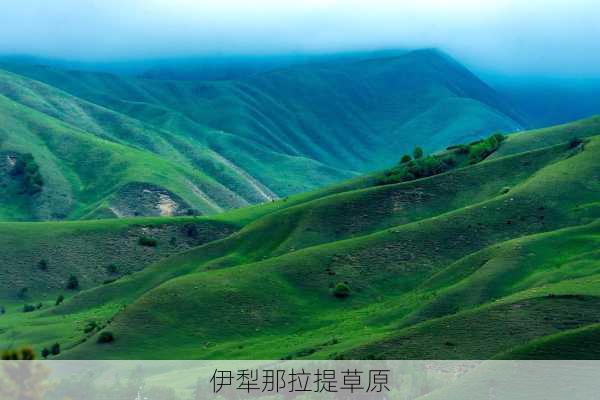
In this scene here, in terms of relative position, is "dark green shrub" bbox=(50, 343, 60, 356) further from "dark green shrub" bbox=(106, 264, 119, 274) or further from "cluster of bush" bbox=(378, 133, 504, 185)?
"cluster of bush" bbox=(378, 133, 504, 185)

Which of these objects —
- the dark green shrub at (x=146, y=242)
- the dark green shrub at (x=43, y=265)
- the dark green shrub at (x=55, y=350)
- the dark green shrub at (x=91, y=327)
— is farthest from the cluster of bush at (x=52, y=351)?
the dark green shrub at (x=146, y=242)

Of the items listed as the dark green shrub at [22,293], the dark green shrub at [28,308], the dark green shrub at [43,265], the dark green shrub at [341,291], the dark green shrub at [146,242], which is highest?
the dark green shrub at [146,242]

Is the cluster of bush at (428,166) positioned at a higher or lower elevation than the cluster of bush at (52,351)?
higher

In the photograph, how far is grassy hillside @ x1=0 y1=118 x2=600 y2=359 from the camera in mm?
89000

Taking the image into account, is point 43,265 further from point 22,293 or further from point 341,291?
point 341,291

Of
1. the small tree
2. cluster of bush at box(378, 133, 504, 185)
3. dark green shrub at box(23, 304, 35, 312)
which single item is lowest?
the small tree

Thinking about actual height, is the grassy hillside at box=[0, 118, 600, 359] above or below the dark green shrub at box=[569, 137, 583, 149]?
below

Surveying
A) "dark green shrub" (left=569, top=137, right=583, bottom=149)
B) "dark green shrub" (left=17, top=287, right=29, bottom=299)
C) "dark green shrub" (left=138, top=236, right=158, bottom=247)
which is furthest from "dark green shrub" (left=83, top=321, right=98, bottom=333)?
"dark green shrub" (left=569, top=137, right=583, bottom=149)

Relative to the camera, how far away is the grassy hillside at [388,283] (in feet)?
292

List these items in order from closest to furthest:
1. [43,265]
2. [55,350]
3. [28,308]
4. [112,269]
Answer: [55,350], [28,308], [43,265], [112,269]

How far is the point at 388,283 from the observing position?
132375mm

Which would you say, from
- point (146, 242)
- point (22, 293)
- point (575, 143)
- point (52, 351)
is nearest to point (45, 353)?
point (52, 351)

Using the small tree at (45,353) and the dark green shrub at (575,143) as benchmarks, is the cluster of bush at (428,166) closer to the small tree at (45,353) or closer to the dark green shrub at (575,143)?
the dark green shrub at (575,143)

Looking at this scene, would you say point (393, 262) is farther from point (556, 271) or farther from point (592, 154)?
point (592, 154)
